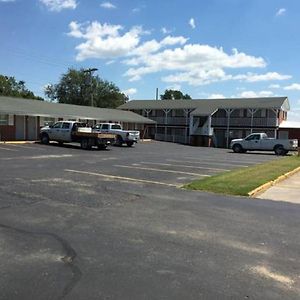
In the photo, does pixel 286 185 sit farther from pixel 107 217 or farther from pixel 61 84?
pixel 61 84

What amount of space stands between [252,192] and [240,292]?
795 cm

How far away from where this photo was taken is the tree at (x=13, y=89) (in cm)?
8319

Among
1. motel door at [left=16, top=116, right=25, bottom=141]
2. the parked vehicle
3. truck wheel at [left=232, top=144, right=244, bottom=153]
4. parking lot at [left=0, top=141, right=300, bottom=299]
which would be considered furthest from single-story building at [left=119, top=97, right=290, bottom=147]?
parking lot at [left=0, top=141, right=300, bottom=299]

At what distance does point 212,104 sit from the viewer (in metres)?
61.3

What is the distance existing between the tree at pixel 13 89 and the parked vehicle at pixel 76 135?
50080 millimetres

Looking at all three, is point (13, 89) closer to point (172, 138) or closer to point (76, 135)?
point (172, 138)

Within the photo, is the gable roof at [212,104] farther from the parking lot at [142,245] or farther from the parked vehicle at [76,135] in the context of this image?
the parking lot at [142,245]

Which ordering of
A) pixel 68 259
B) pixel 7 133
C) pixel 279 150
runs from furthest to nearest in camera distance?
pixel 279 150 → pixel 7 133 → pixel 68 259

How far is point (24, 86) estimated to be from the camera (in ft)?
298

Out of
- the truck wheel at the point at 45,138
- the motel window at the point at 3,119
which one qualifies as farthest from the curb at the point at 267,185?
the motel window at the point at 3,119

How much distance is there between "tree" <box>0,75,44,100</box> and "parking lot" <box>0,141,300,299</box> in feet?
246

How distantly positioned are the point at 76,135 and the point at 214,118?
29880 mm

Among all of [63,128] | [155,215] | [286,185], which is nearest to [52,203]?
[155,215]

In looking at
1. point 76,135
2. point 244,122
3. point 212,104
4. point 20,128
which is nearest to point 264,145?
point 244,122
